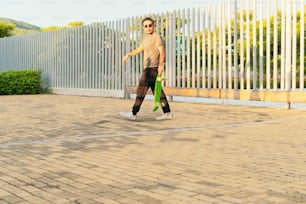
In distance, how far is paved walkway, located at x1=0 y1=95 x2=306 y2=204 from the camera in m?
3.23

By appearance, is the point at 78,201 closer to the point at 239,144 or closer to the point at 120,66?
the point at 239,144

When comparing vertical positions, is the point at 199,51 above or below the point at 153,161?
above

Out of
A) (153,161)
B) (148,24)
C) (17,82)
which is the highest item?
(148,24)

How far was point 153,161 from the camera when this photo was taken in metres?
4.44

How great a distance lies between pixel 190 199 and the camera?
10.1ft

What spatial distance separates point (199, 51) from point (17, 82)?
389 inches

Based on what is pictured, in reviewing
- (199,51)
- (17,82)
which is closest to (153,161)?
(199,51)

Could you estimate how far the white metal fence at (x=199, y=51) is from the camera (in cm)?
1021

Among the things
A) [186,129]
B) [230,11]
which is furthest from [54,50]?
[186,129]

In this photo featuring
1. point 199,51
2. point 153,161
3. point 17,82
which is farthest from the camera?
point 17,82

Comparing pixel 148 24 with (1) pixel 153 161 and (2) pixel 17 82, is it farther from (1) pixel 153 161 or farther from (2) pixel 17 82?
(2) pixel 17 82

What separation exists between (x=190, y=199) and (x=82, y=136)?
3437mm

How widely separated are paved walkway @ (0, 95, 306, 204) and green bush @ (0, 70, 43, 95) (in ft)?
37.9

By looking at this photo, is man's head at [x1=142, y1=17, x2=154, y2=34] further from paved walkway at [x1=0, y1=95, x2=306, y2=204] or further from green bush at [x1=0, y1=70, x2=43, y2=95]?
green bush at [x1=0, y1=70, x2=43, y2=95]
